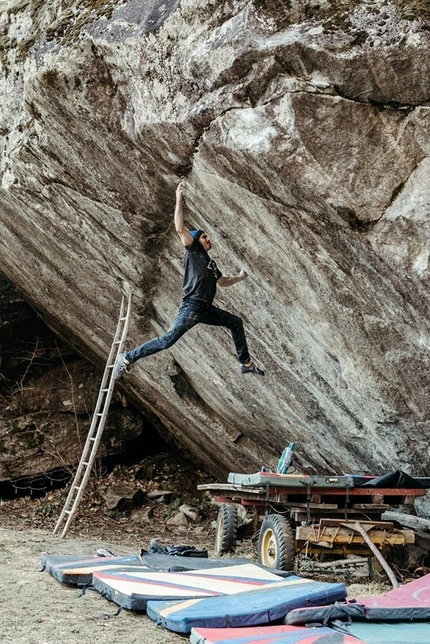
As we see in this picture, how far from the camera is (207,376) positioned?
442 inches

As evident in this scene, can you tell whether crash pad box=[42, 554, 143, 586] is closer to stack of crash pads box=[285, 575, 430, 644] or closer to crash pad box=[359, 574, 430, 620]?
stack of crash pads box=[285, 575, 430, 644]

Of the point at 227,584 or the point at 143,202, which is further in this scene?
the point at 143,202

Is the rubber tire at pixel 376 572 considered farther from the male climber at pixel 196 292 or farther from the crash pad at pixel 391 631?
the male climber at pixel 196 292

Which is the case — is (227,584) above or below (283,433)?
below

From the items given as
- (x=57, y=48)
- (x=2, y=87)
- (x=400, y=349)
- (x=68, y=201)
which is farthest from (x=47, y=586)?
(x=2, y=87)

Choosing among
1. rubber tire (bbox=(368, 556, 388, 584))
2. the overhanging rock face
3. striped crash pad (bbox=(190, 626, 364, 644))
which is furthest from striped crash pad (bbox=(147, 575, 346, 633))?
the overhanging rock face

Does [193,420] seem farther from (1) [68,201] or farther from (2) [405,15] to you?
(2) [405,15]

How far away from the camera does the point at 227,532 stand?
378 inches

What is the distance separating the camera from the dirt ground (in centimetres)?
524

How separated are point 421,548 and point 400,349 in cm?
276

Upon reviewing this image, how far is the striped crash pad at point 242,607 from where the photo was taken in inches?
203

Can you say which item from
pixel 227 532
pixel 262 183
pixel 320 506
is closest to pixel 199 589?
pixel 320 506

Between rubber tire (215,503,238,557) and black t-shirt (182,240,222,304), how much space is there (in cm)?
327

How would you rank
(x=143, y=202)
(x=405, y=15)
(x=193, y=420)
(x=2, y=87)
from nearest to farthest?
(x=405, y=15) < (x=143, y=202) < (x=2, y=87) < (x=193, y=420)
